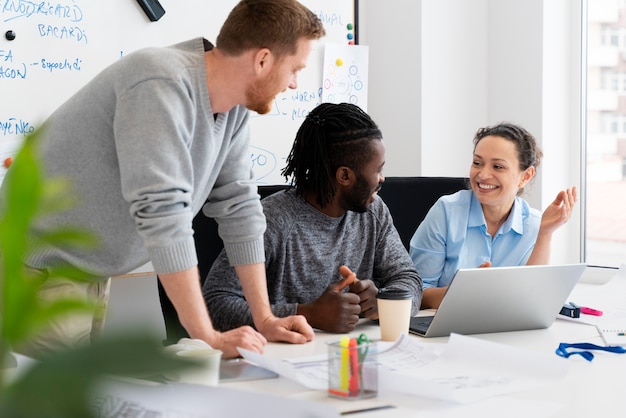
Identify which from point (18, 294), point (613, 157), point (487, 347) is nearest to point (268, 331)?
point (487, 347)

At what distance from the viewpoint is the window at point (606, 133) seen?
294 centimetres

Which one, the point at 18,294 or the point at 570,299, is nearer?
the point at 18,294

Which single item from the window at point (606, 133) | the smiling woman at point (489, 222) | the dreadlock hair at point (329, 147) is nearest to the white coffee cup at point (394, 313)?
the dreadlock hair at point (329, 147)

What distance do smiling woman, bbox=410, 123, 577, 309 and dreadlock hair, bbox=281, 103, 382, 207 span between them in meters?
0.37

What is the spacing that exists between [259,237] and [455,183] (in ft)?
2.82

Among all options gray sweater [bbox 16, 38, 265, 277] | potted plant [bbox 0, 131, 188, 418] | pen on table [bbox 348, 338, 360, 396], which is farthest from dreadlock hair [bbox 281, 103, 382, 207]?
potted plant [bbox 0, 131, 188, 418]

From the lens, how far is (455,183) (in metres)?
2.29

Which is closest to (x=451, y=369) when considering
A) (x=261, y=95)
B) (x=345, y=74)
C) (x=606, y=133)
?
(x=261, y=95)

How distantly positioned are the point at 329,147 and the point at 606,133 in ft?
5.18

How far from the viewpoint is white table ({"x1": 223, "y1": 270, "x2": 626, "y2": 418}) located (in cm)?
102

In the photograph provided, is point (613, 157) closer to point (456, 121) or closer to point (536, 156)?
point (456, 121)

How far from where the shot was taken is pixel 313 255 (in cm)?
179

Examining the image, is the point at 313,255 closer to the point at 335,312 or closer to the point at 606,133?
the point at 335,312

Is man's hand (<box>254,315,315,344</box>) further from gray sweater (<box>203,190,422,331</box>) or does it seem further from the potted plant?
the potted plant
